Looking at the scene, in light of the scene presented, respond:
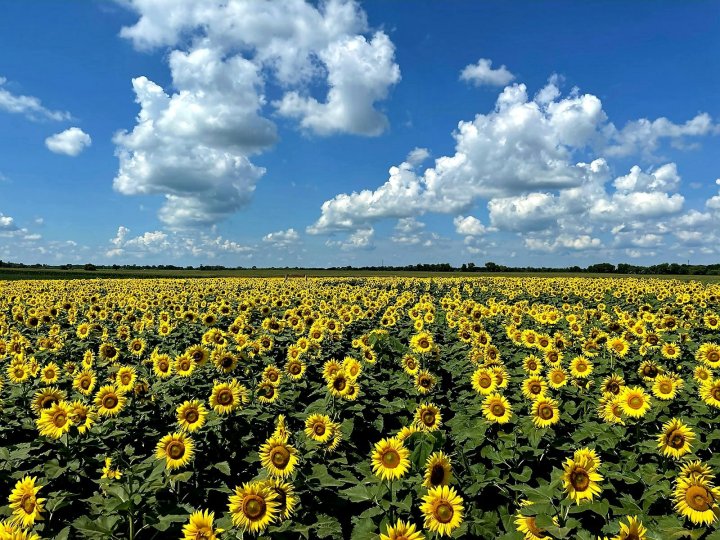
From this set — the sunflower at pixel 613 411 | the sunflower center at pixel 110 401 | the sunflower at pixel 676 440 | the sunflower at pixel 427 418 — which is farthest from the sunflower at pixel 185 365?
the sunflower at pixel 676 440

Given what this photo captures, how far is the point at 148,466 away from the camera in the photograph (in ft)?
14.3

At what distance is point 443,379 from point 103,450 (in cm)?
568

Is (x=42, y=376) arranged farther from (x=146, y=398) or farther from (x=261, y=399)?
(x=261, y=399)

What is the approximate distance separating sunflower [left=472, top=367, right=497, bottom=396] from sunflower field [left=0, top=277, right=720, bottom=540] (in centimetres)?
4

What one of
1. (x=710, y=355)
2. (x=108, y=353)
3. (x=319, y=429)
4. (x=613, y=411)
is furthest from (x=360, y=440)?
(x=710, y=355)

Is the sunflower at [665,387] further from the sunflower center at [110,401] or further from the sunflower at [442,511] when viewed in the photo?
the sunflower center at [110,401]

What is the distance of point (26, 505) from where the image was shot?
385 centimetres

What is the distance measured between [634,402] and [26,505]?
6.50 meters

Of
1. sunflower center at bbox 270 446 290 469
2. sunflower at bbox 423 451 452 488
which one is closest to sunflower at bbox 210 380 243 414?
sunflower center at bbox 270 446 290 469

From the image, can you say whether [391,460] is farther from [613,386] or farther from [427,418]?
[613,386]

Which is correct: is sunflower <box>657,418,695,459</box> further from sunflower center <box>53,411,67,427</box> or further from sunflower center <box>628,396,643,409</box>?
sunflower center <box>53,411,67,427</box>

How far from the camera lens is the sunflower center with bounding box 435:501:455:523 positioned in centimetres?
Result: 353

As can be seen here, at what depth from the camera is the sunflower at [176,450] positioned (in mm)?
4632

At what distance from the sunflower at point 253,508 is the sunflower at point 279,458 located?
0.56 metres
